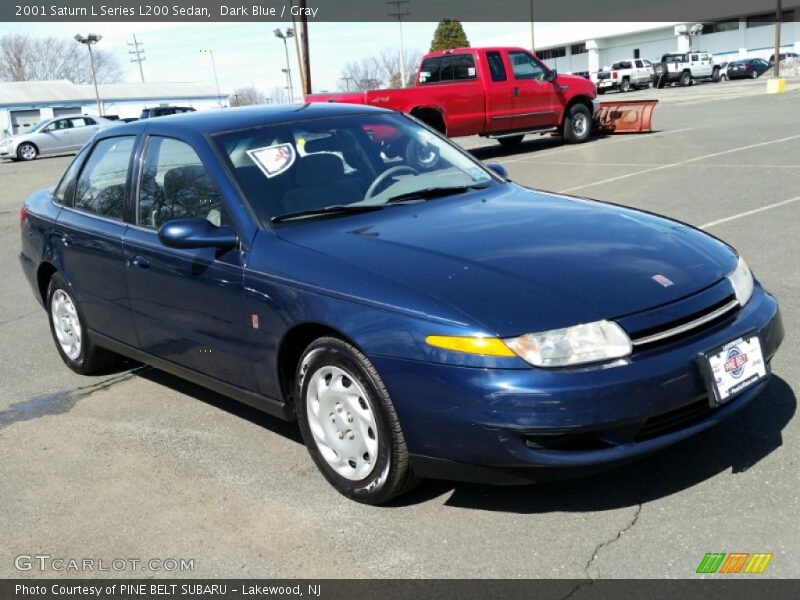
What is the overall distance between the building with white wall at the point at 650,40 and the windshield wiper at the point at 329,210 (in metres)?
62.3

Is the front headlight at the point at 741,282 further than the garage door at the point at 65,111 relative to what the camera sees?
No

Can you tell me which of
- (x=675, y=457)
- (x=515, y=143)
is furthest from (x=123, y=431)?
(x=515, y=143)

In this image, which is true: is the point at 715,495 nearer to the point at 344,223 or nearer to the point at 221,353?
the point at 344,223

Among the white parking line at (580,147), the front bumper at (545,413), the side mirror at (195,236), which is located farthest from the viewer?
the white parking line at (580,147)

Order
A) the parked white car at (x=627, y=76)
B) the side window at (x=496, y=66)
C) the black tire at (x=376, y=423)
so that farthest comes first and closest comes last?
1. the parked white car at (x=627, y=76)
2. the side window at (x=496, y=66)
3. the black tire at (x=376, y=423)

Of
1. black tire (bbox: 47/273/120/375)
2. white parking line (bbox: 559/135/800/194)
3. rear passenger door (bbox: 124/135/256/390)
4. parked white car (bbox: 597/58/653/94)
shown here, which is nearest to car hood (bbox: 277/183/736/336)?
rear passenger door (bbox: 124/135/256/390)

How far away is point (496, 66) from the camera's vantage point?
17.7 metres

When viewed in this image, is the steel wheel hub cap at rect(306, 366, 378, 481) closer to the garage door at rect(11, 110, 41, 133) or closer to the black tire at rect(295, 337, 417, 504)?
the black tire at rect(295, 337, 417, 504)

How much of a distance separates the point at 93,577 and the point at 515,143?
17537 mm

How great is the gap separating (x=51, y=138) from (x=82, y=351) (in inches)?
1127

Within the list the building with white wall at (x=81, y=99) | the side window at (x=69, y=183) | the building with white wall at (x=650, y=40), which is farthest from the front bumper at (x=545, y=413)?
the building with white wall at (x=81, y=99)

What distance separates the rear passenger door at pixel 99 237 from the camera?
4.97 m

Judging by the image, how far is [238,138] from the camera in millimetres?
4469

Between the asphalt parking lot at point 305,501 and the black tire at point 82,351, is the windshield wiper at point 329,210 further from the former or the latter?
the black tire at point 82,351
